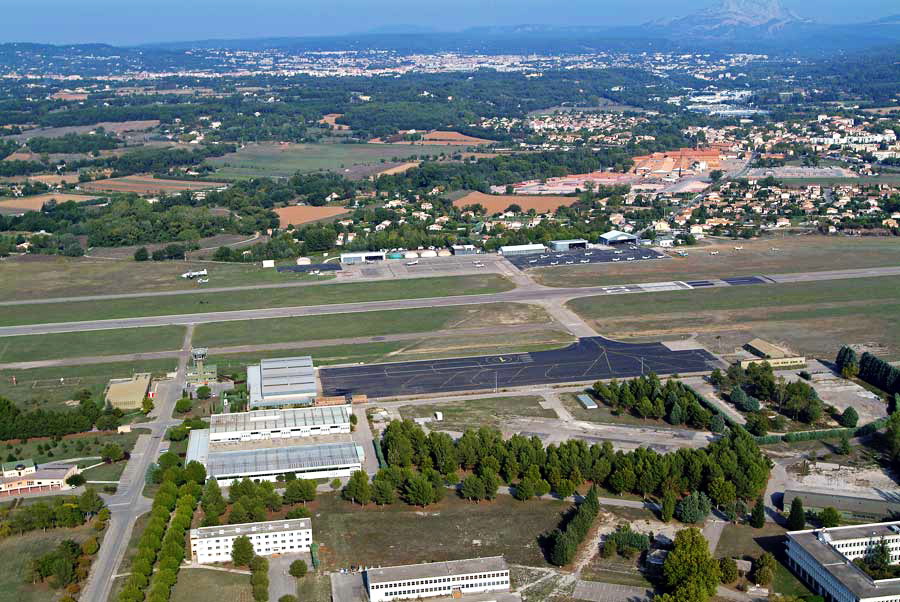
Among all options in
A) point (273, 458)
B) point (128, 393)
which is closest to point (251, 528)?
point (273, 458)

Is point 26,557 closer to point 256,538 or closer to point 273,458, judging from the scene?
point 256,538

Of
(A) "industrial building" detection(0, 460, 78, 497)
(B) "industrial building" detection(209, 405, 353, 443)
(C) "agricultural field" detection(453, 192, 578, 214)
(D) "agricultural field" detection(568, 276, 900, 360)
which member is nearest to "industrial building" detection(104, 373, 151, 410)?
(B) "industrial building" detection(209, 405, 353, 443)

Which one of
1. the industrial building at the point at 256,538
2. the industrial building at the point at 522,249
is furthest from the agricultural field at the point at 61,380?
the industrial building at the point at 522,249

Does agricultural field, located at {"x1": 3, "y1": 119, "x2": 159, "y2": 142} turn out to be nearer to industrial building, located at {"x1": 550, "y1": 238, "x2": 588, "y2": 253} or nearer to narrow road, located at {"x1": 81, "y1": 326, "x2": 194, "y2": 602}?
industrial building, located at {"x1": 550, "y1": 238, "x2": 588, "y2": 253}

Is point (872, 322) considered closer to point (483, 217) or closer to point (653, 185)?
point (483, 217)

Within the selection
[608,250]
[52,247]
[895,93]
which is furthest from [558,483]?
[895,93]

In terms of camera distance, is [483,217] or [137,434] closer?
[137,434]
